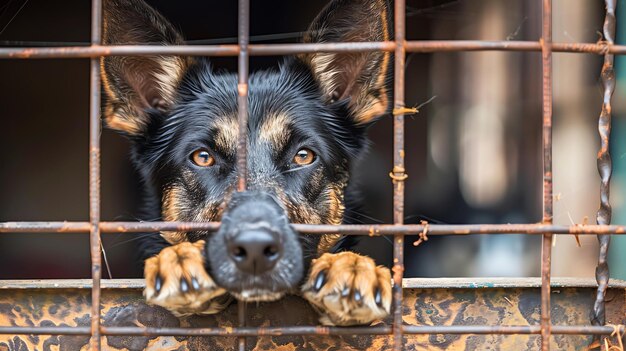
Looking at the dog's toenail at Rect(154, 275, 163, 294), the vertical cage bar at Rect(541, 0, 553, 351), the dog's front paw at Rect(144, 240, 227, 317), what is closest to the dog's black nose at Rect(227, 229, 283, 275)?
the dog's front paw at Rect(144, 240, 227, 317)

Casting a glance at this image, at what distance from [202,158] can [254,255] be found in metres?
1.14

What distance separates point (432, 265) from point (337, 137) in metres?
3.64

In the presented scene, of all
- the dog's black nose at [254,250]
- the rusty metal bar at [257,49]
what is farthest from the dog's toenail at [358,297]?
the rusty metal bar at [257,49]

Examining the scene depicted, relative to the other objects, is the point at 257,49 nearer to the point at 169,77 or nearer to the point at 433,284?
the point at 433,284

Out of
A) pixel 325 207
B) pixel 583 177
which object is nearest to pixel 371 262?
pixel 325 207

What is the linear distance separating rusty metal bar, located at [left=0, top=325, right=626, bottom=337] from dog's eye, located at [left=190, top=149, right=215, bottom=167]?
107 centimetres

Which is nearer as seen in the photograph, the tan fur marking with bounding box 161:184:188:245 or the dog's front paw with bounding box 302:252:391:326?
the dog's front paw with bounding box 302:252:391:326

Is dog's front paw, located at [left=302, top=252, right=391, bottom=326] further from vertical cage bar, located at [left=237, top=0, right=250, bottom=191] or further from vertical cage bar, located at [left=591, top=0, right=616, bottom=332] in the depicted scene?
vertical cage bar, located at [left=591, top=0, right=616, bottom=332]

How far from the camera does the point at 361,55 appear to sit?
119 inches

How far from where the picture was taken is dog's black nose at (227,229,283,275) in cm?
186

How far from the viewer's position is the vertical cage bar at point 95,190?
1956 millimetres

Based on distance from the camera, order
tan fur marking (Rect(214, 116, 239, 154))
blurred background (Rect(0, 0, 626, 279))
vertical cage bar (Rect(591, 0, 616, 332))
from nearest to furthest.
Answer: vertical cage bar (Rect(591, 0, 616, 332)) < tan fur marking (Rect(214, 116, 239, 154)) < blurred background (Rect(0, 0, 626, 279))

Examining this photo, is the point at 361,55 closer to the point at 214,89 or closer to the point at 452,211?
the point at 214,89

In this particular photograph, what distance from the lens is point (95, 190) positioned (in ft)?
6.53
